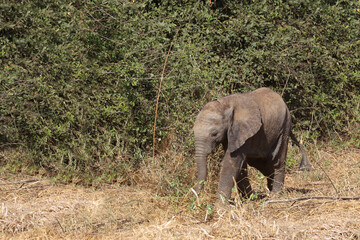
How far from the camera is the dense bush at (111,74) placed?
8359 mm

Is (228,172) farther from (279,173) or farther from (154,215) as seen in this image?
(279,173)

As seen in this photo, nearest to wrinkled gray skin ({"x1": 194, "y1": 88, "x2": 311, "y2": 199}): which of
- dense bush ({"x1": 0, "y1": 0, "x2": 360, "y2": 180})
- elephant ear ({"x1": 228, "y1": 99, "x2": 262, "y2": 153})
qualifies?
elephant ear ({"x1": 228, "y1": 99, "x2": 262, "y2": 153})

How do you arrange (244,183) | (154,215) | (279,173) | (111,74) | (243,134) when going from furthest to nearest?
(111,74) → (279,173) → (244,183) → (243,134) → (154,215)

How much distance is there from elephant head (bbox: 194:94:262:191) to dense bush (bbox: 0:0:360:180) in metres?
1.54

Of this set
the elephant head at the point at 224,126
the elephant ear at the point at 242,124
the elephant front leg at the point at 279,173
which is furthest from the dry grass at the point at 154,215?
the elephant ear at the point at 242,124

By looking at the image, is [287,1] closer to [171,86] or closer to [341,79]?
[341,79]

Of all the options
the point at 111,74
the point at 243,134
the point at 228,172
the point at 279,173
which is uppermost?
the point at 111,74

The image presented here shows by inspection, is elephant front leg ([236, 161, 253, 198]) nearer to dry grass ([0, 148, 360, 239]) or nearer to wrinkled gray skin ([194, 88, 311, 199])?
wrinkled gray skin ([194, 88, 311, 199])

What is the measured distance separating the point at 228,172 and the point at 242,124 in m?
0.58

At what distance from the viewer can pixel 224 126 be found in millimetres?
6438

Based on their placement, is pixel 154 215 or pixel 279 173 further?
pixel 279 173

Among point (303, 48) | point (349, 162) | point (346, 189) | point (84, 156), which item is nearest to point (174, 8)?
point (303, 48)

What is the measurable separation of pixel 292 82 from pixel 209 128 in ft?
13.2

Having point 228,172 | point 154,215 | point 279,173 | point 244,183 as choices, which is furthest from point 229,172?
point 279,173
